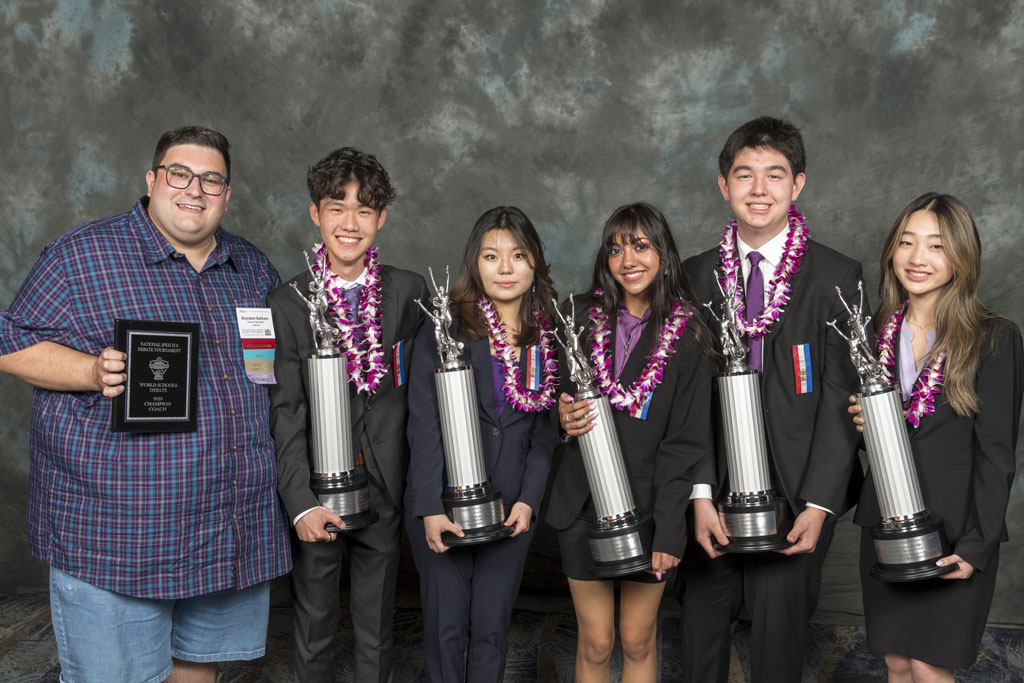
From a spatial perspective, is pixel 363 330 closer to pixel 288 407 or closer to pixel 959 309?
pixel 288 407

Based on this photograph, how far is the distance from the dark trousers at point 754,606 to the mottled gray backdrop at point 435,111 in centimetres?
179

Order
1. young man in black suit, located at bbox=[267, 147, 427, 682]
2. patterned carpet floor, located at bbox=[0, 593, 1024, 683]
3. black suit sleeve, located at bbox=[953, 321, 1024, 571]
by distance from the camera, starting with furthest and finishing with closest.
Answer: patterned carpet floor, located at bbox=[0, 593, 1024, 683], young man in black suit, located at bbox=[267, 147, 427, 682], black suit sleeve, located at bbox=[953, 321, 1024, 571]

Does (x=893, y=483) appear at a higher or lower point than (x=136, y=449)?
lower

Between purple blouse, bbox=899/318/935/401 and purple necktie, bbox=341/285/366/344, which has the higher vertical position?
purple necktie, bbox=341/285/366/344

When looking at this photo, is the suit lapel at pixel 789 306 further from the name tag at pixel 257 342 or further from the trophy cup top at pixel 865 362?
the name tag at pixel 257 342

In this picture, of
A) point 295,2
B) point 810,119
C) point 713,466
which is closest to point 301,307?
point 713,466

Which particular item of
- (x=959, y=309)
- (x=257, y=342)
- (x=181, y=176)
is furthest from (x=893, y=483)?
(x=181, y=176)

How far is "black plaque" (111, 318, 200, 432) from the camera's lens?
271cm

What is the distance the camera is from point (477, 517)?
290 cm

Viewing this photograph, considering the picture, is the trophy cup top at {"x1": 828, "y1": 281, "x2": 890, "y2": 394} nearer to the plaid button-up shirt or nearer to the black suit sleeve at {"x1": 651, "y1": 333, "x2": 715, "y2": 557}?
the black suit sleeve at {"x1": 651, "y1": 333, "x2": 715, "y2": 557}

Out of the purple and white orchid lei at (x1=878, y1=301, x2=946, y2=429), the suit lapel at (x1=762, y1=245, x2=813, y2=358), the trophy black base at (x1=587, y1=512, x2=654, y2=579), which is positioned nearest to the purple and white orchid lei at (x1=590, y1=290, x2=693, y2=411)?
the suit lapel at (x1=762, y1=245, x2=813, y2=358)

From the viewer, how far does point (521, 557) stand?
10.7 feet

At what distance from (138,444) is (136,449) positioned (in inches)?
0.7

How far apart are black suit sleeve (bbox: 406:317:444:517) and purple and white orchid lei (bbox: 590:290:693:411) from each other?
0.56 m
